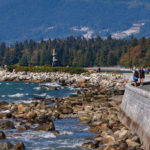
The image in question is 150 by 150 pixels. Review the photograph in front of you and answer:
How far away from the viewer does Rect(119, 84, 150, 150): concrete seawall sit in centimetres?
1820

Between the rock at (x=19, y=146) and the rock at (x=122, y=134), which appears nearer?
the rock at (x=19, y=146)

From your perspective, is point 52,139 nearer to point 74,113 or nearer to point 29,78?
point 74,113

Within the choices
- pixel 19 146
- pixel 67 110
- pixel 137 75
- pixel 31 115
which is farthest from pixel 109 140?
pixel 137 75

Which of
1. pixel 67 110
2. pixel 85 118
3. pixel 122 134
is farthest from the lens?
pixel 67 110

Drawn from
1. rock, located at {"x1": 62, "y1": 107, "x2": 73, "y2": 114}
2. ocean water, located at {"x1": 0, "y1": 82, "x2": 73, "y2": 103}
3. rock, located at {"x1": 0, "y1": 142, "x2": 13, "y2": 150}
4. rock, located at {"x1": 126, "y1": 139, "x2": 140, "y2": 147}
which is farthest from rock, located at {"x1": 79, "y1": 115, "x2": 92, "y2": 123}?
ocean water, located at {"x1": 0, "y1": 82, "x2": 73, "y2": 103}

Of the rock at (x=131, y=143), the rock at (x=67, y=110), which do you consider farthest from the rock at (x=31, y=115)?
the rock at (x=131, y=143)

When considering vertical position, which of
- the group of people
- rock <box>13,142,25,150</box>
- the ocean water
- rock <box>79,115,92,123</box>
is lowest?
the ocean water

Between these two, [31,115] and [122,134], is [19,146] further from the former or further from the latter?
[31,115]

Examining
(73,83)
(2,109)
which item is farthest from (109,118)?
(73,83)

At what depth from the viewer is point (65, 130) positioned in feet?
79.2

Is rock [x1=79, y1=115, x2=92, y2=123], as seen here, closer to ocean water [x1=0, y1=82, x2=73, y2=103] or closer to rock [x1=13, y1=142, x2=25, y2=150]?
rock [x1=13, y1=142, x2=25, y2=150]

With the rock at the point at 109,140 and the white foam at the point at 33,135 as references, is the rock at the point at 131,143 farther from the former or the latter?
the white foam at the point at 33,135

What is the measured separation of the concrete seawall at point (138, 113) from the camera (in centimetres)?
1820

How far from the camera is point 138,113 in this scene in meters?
20.2
